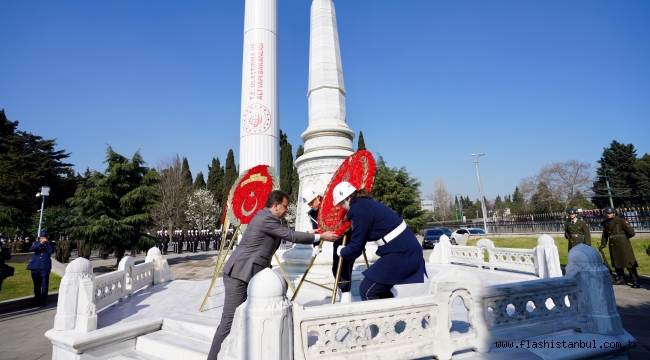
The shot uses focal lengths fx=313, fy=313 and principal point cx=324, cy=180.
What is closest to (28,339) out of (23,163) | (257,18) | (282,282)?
(282,282)

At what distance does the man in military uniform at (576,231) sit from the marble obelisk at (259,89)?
10.8 meters

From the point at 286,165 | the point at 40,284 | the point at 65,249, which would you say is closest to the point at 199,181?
the point at 286,165

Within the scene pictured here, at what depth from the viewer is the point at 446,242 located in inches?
391

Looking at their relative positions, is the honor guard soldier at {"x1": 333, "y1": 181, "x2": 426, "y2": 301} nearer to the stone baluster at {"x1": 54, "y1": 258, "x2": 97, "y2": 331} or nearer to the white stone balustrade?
the white stone balustrade

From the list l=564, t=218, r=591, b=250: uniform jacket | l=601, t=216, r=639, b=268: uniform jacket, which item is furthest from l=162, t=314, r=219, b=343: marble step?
l=601, t=216, r=639, b=268: uniform jacket

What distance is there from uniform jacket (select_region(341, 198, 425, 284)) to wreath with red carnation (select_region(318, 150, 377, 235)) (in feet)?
1.59

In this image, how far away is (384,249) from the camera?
11.1ft

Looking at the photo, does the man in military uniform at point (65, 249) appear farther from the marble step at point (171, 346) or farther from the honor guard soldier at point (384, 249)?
the honor guard soldier at point (384, 249)

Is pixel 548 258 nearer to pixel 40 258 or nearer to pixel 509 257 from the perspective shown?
pixel 509 257

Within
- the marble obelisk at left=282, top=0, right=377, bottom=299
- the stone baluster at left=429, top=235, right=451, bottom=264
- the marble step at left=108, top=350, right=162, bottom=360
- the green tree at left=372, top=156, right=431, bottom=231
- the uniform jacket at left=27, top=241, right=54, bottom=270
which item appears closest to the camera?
the marble step at left=108, top=350, right=162, bottom=360

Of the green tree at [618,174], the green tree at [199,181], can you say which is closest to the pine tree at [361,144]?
the green tree at [199,181]

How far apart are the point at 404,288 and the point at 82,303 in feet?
16.3

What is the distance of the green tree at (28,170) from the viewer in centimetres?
2798

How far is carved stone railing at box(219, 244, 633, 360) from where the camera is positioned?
2279mm
